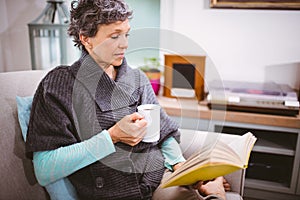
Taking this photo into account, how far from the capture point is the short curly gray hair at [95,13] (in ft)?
2.84

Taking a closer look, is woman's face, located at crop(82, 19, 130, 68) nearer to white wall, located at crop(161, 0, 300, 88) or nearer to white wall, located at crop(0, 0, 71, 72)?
white wall, located at crop(161, 0, 300, 88)

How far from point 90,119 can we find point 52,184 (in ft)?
0.73

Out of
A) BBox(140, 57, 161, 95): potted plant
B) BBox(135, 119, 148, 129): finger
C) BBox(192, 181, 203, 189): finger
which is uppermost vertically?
BBox(140, 57, 161, 95): potted plant

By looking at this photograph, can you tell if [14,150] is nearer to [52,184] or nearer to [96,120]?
[52,184]

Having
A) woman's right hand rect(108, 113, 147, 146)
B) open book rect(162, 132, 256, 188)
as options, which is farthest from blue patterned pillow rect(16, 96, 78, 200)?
open book rect(162, 132, 256, 188)

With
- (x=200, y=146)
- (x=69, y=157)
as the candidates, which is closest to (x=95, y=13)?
(x=69, y=157)

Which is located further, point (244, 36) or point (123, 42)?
point (244, 36)

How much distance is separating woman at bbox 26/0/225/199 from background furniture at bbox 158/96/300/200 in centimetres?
55

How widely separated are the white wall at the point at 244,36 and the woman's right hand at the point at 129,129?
1203 mm

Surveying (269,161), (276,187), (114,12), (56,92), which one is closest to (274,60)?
(269,161)

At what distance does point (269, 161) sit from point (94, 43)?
134cm

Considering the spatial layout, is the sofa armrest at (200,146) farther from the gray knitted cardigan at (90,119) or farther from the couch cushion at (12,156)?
the couch cushion at (12,156)

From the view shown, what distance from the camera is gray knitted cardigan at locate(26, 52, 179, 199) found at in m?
0.85

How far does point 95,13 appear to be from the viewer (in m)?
0.88
